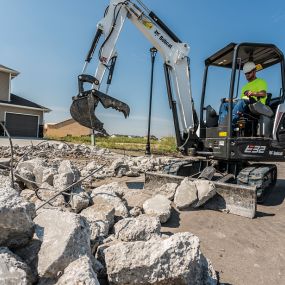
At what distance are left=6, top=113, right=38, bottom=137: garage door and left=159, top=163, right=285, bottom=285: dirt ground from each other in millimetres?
20338

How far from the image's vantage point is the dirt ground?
2980 mm

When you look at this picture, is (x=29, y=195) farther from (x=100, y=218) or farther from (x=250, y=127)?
(x=250, y=127)

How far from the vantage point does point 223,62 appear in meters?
7.00

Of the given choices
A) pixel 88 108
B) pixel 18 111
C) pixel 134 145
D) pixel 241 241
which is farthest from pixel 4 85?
pixel 241 241

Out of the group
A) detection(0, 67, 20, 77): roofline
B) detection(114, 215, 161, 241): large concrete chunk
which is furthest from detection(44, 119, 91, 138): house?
detection(114, 215, 161, 241): large concrete chunk

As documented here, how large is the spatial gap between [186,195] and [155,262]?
269 cm

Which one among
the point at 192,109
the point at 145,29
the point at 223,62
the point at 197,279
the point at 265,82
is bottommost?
the point at 197,279

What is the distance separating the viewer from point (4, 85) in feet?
73.5

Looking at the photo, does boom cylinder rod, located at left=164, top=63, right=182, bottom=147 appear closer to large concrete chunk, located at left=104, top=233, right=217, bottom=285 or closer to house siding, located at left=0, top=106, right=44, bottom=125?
large concrete chunk, located at left=104, top=233, right=217, bottom=285

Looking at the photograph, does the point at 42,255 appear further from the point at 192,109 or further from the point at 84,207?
the point at 192,109

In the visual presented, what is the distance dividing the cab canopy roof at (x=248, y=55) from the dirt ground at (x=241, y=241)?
9.38 ft

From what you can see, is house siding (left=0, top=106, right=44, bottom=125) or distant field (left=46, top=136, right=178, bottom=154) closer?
distant field (left=46, top=136, right=178, bottom=154)

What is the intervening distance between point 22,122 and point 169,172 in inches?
756

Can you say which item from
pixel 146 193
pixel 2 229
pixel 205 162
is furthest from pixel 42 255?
pixel 205 162
